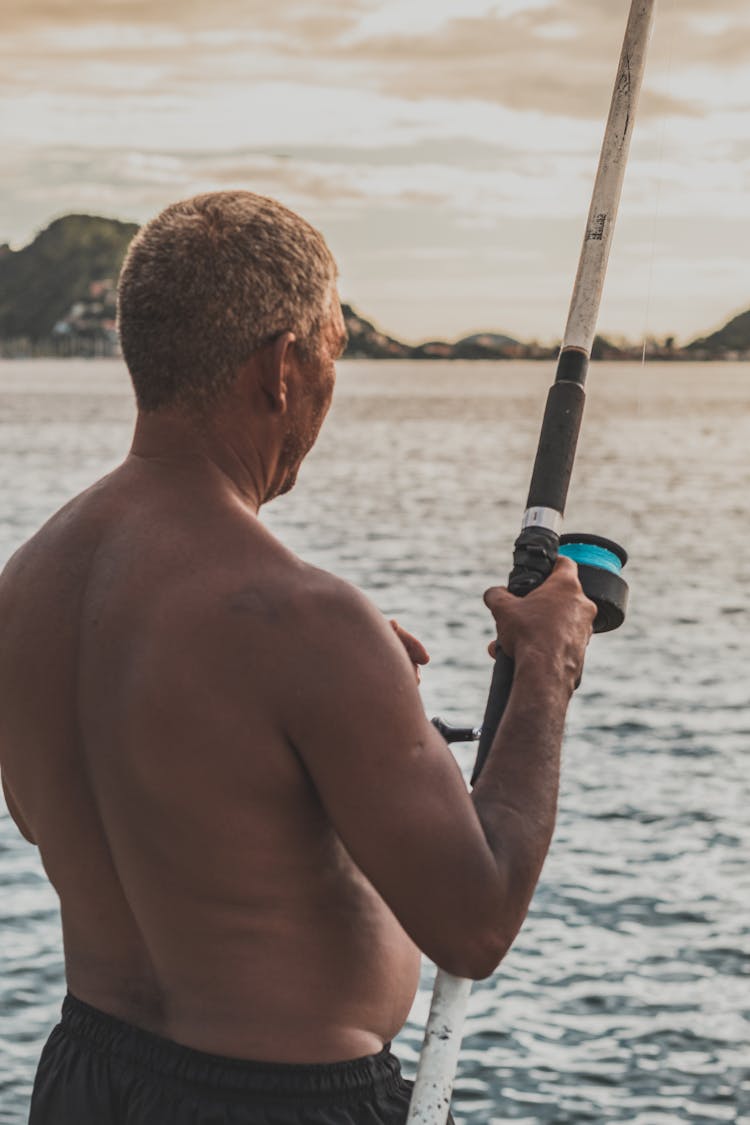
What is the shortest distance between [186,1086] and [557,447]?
1.32 m

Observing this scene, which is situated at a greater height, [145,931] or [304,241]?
[304,241]

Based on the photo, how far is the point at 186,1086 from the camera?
8.10ft

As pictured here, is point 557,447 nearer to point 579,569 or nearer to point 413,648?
point 579,569

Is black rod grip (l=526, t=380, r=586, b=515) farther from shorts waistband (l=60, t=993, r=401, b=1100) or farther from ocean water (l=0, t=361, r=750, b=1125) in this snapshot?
ocean water (l=0, t=361, r=750, b=1125)

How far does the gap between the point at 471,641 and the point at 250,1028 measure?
21317 millimetres

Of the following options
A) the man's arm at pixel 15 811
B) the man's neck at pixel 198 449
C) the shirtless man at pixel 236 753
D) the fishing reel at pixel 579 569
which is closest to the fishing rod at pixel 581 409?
the fishing reel at pixel 579 569

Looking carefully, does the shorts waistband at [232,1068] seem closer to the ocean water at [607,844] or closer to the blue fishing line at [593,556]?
the blue fishing line at [593,556]

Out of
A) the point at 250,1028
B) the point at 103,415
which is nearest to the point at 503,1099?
the point at 250,1028

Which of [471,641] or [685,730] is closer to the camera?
[685,730]

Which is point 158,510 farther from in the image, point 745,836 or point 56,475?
point 56,475

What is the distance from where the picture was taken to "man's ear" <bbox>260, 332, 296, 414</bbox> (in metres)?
2.47

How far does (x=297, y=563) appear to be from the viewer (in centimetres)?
236

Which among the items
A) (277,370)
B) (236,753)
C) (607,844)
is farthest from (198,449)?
(607,844)

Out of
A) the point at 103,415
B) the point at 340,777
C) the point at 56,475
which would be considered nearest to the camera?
the point at 340,777
